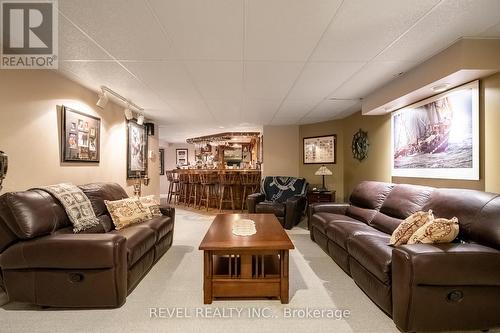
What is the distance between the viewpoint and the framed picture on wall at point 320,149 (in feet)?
17.9

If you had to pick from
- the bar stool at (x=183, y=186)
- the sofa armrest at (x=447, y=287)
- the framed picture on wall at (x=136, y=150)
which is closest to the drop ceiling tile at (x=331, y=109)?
the sofa armrest at (x=447, y=287)

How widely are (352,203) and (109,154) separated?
3988 mm

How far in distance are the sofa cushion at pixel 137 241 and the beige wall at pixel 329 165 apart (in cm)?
414

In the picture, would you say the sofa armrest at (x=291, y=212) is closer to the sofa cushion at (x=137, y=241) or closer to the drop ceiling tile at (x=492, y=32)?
the sofa cushion at (x=137, y=241)

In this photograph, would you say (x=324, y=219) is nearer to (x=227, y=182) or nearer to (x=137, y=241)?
(x=137, y=241)

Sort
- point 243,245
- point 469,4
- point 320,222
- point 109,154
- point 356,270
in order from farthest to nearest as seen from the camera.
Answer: point 109,154 → point 320,222 → point 356,270 → point 243,245 → point 469,4

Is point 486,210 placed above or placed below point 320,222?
above

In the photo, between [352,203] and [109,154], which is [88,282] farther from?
[352,203]

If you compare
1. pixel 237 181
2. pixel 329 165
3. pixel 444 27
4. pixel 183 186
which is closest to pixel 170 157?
pixel 183 186

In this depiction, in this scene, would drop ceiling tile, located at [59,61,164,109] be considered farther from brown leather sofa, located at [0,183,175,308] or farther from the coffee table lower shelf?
the coffee table lower shelf

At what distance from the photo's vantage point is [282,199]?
520 centimetres

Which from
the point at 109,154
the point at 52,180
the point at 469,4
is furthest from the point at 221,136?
the point at 469,4

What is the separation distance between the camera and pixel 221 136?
805 cm

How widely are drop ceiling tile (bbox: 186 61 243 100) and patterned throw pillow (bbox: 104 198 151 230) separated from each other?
179cm
